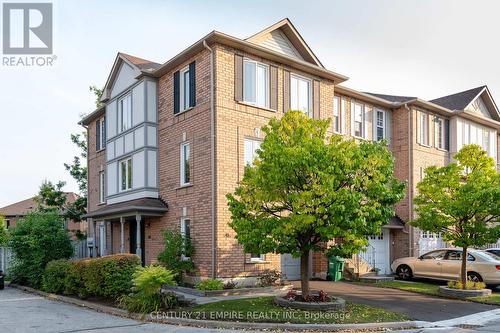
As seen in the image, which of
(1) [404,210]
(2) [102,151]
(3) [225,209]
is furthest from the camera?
(2) [102,151]

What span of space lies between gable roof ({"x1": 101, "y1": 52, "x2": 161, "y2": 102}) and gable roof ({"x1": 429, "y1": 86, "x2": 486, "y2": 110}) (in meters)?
16.5

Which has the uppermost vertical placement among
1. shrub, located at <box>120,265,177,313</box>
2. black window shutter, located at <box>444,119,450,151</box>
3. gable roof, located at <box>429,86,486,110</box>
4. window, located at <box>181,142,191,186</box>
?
gable roof, located at <box>429,86,486,110</box>

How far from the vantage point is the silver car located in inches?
773

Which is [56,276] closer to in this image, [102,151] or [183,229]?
[183,229]

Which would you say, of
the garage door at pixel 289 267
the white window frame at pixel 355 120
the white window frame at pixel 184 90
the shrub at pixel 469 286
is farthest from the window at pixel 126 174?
the shrub at pixel 469 286

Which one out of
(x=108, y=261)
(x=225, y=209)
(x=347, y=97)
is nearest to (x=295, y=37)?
(x=347, y=97)

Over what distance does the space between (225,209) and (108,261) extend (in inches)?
178

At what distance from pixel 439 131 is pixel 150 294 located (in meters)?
19.7

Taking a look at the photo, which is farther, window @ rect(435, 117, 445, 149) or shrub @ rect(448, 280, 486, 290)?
window @ rect(435, 117, 445, 149)

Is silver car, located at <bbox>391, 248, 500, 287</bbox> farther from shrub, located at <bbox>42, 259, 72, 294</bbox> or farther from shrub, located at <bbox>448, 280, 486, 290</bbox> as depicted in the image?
shrub, located at <bbox>42, 259, 72, 294</bbox>

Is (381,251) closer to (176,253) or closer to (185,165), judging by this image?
(185,165)

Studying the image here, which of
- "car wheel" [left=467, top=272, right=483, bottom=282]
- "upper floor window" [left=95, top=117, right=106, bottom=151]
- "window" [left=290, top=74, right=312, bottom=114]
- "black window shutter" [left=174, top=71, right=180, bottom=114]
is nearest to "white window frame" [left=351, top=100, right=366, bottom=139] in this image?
"window" [left=290, top=74, right=312, bottom=114]

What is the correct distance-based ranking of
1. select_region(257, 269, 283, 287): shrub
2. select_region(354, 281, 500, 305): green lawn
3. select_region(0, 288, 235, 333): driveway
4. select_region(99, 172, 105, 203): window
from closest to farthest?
select_region(0, 288, 235, 333): driveway
select_region(354, 281, 500, 305): green lawn
select_region(257, 269, 283, 287): shrub
select_region(99, 172, 105, 203): window

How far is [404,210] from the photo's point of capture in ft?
82.5
